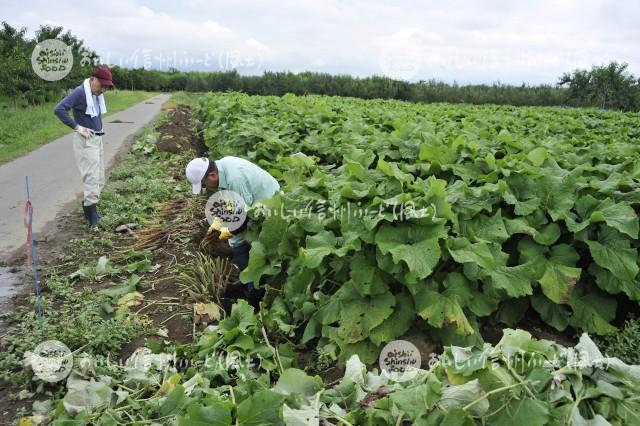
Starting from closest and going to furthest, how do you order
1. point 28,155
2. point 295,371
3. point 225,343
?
1. point 295,371
2. point 225,343
3. point 28,155

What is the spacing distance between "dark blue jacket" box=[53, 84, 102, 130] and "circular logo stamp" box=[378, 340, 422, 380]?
520cm

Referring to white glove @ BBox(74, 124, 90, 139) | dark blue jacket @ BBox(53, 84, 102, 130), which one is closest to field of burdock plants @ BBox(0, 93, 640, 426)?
white glove @ BBox(74, 124, 90, 139)

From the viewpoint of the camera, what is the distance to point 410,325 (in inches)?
135

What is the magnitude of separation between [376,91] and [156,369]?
46216 mm

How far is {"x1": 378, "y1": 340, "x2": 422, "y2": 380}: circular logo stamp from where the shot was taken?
10.8ft

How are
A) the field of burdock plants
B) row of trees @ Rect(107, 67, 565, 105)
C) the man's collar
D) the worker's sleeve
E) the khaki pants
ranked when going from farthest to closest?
row of trees @ Rect(107, 67, 565, 105)
the khaki pants
the worker's sleeve
the man's collar
the field of burdock plants

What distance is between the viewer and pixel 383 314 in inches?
129

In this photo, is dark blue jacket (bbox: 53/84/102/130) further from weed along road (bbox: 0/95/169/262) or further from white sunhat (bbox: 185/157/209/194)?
white sunhat (bbox: 185/157/209/194)

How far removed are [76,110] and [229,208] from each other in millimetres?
3142

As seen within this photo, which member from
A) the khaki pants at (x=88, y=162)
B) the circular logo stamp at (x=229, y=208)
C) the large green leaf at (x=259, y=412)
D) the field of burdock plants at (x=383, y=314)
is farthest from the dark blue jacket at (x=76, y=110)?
the large green leaf at (x=259, y=412)

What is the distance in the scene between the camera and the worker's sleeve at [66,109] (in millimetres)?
6477

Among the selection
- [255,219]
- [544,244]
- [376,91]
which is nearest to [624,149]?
[544,244]

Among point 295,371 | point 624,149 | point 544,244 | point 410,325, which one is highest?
point 624,149

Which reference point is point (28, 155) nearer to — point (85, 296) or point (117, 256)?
point (117, 256)
